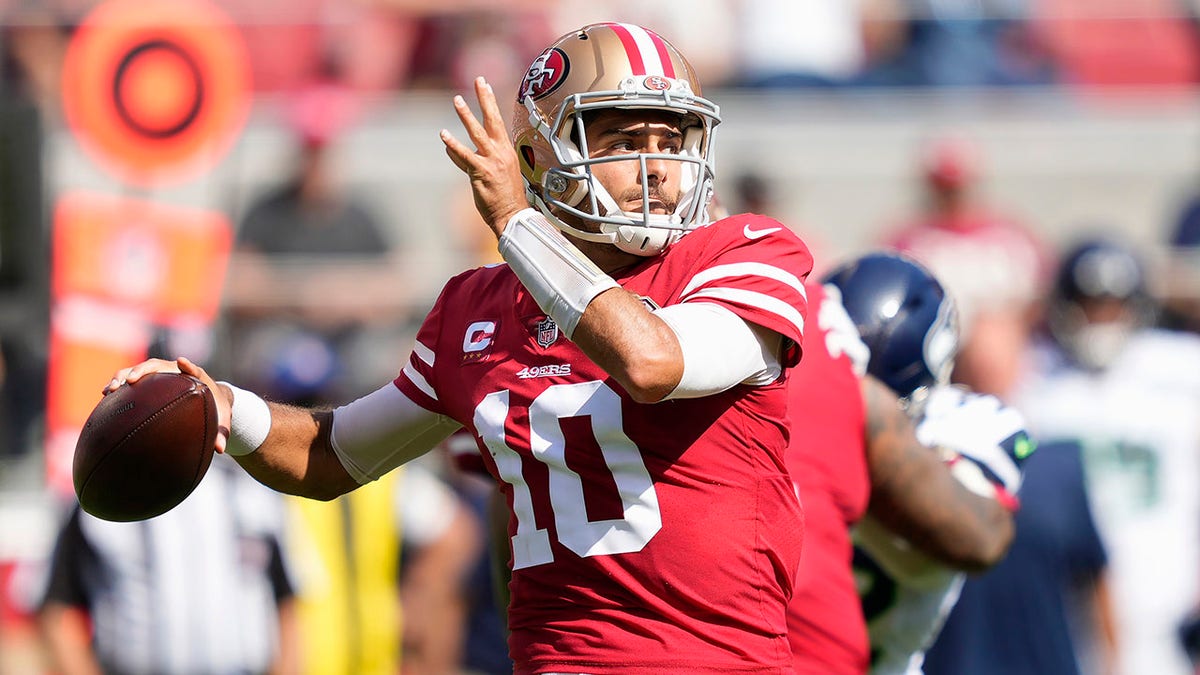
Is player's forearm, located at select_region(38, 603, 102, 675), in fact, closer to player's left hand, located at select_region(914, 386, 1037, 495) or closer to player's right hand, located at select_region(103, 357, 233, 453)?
player's right hand, located at select_region(103, 357, 233, 453)

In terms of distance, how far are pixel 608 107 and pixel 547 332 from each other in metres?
0.43

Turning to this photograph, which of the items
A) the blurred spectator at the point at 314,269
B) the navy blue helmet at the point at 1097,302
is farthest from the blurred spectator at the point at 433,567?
the navy blue helmet at the point at 1097,302

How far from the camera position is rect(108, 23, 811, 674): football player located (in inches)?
120

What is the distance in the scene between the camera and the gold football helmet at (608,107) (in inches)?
128

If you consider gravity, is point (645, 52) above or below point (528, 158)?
above

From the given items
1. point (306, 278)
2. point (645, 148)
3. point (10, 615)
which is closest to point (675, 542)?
point (645, 148)

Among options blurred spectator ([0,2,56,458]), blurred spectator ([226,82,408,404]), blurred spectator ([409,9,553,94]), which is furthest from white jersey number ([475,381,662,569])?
blurred spectator ([409,9,553,94])

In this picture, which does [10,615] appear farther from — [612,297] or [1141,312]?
[612,297]

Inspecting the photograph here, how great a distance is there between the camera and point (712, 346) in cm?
298

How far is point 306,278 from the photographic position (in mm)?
9062

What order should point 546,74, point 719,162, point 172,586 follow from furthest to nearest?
1. point 719,162
2. point 172,586
3. point 546,74

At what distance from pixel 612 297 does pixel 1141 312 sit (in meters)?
4.92

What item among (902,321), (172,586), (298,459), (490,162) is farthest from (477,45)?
(490,162)

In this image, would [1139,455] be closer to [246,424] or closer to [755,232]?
[755,232]
